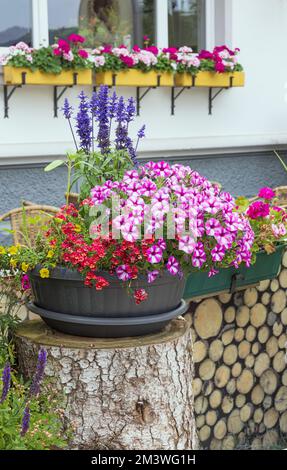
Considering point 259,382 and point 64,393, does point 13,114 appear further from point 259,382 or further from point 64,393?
point 64,393

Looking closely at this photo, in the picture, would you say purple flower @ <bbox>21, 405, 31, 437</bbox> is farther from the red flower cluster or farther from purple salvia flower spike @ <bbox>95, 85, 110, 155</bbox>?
purple salvia flower spike @ <bbox>95, 85, 110, 155</bbox>

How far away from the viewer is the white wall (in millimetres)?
5695

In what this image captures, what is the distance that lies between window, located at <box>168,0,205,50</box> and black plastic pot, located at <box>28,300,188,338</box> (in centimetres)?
426

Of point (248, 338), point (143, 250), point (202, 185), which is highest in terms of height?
point (202, 185)

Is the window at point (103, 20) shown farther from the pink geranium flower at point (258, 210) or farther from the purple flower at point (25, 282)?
the purple flower at point (25, 282)

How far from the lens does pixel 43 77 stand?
5574mm

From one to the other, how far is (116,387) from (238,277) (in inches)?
44.4

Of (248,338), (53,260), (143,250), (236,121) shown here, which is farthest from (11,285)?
(236,121)

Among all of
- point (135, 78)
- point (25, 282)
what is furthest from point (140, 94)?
point (25, 282)

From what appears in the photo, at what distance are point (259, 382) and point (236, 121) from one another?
333cm

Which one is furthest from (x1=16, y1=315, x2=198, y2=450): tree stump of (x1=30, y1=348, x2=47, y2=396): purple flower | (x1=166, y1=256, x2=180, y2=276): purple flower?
(x1=166, y1=256, x2=180, y2=276): purple flower

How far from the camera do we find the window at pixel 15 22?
5719mm

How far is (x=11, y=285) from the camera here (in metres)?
3.03

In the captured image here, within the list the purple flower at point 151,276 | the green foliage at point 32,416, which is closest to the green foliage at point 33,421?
the green foliage at point 32,416
